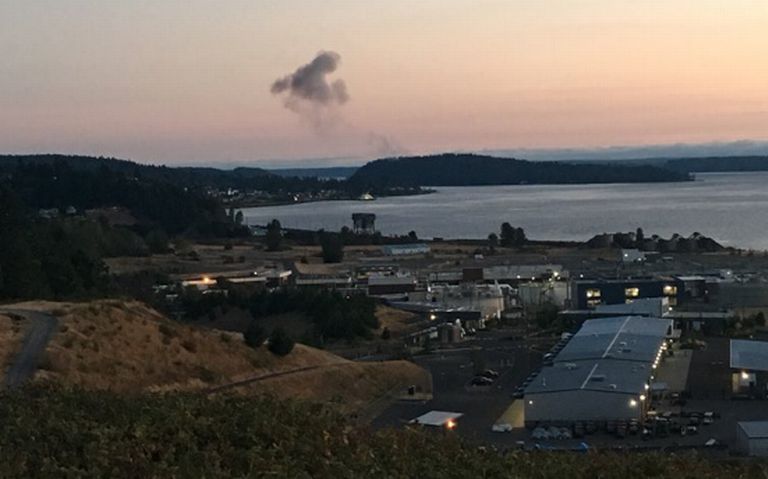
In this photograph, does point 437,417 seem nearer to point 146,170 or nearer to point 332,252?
point 332,252

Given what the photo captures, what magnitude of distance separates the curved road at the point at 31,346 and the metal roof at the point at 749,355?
9363mm

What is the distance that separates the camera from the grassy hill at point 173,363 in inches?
401

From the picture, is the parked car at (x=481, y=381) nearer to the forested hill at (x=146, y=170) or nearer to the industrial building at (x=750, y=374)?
the industrial building at (x=750, y=374)

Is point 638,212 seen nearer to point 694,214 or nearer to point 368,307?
point 694,214

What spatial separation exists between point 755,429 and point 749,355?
15.8ft

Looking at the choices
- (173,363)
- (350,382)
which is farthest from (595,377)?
(173,363)

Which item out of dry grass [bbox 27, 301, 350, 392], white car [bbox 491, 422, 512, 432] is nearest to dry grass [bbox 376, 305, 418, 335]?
dry grass [bbox 27, 301, 350, 392]

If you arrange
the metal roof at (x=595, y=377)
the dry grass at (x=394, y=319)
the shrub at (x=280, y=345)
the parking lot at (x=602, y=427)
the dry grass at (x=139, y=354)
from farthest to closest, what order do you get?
the dry grass at (x=394, y=319)
the shrub at (x=280, y=345)
the metal roof at (x=595, y=377)
the parking lot at (x=602, y=427)
the dry grass at (x=139, y=354)

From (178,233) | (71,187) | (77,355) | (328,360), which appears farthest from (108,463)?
(71,187)

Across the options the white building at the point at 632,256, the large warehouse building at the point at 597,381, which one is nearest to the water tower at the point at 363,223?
the white building at the point at 632,256

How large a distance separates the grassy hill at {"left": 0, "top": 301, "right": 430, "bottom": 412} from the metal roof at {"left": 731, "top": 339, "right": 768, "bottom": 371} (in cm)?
480

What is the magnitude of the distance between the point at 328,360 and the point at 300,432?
29.7 feet

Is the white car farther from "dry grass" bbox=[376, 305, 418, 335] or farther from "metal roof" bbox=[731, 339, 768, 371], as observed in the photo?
"dry grass" bbox=[376, 305, 418, 335]

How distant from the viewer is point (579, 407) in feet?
40.7
